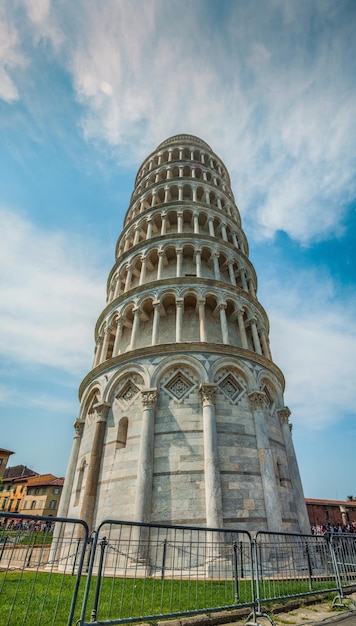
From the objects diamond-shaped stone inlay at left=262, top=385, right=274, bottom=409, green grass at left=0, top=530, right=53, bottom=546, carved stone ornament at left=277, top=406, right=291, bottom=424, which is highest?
diamond-shaped stone inlay at left=262, top=385, right=274, bottom=409

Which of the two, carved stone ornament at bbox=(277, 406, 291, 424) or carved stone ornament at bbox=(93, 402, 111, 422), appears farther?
carved stone ornament at bbox=(277, 406, 291, 424)

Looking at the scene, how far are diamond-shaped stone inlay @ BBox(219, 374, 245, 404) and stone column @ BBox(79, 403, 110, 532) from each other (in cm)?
498

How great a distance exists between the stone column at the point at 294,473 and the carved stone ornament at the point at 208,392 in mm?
4231

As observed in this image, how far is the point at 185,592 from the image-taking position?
6609mm

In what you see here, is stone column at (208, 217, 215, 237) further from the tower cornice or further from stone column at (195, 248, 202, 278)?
the tower cornice

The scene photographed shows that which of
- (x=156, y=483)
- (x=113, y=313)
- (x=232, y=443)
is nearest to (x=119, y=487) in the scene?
(x=156, y=483)

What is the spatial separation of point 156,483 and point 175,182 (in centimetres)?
1857

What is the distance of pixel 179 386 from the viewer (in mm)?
13469

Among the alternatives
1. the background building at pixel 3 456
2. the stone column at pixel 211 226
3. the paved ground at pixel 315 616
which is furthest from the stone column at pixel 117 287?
the background building at pixel 3 456

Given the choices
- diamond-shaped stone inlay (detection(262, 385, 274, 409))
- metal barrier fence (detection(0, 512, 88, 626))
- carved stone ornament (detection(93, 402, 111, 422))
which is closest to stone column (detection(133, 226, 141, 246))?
carved stone ornament (detection(93, 402, 111, 422))

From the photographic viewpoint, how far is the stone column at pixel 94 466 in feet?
39.2

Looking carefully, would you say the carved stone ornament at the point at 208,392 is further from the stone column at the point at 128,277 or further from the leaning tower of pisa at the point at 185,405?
the stone column at the point at 128,277

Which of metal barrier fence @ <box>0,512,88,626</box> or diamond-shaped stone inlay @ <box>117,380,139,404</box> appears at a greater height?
diamond-shaped stone inlay @ <box>117,380,139,404</box>

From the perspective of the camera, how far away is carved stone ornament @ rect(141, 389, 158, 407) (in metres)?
12.8
